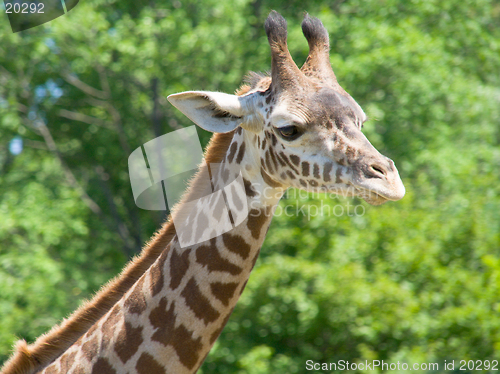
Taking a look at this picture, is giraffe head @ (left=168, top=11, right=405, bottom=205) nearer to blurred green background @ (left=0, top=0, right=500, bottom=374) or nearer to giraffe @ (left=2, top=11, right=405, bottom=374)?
giraffe @ (left=2, top=11, right=405, bottom=374)

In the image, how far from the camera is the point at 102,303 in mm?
3152

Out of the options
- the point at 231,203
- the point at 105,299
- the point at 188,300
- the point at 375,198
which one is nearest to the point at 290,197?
the point at 105,299

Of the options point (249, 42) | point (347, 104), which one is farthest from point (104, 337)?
point (249, 42)

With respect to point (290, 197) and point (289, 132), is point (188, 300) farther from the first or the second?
point (290, 197)

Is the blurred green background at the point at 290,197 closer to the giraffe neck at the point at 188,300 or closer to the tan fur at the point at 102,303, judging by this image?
the giraffe neck at the point at 188,300

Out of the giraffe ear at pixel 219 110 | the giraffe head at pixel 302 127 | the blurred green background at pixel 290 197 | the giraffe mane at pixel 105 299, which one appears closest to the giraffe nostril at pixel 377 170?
the giraffe head at pixel 302 127

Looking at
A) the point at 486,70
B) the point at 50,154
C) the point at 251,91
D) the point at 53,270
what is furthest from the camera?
the point at 486,70

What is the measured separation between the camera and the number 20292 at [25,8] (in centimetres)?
728

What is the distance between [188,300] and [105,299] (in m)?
0.72

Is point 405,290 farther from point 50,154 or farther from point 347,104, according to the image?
point 50,154

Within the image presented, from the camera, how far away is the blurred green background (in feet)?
26.7

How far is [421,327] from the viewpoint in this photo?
24.9 feet

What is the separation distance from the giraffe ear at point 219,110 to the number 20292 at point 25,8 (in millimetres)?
5570

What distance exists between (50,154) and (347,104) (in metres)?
11.3
